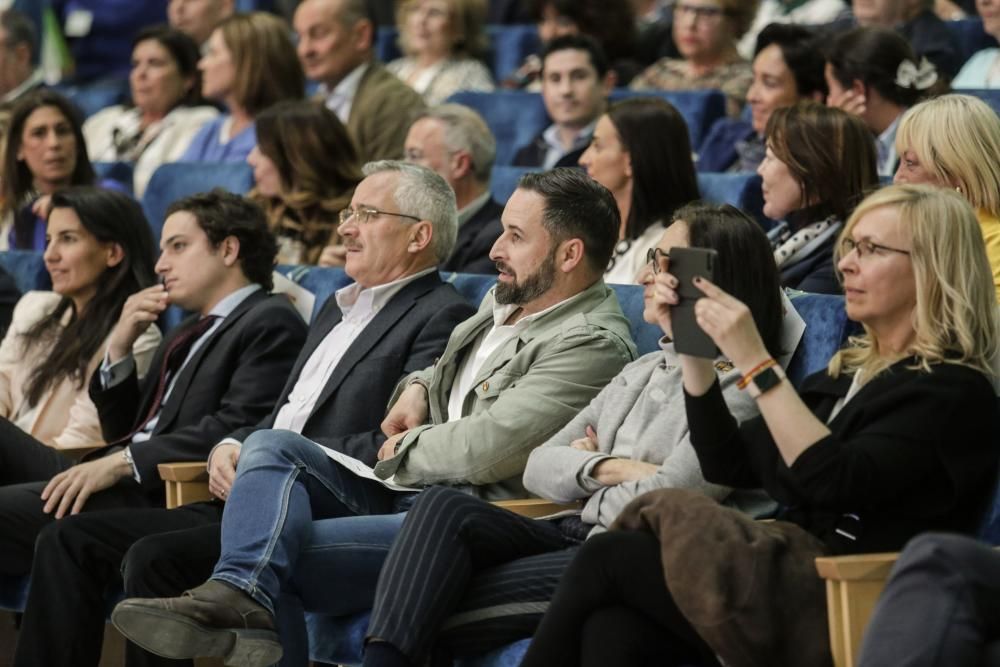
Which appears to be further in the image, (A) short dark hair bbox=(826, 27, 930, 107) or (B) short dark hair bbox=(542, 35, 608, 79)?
(B) short dark hair bbox=(542, 35, 608, 79)

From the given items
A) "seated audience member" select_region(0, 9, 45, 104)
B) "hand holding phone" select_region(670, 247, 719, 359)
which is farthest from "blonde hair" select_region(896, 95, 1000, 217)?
"seated audience member" select_region(0, 9, 45, 104)

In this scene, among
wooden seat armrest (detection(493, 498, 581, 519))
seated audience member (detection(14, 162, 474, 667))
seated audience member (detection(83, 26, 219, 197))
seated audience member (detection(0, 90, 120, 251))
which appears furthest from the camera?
seated audience member (detection(83, 26, 219, 197))

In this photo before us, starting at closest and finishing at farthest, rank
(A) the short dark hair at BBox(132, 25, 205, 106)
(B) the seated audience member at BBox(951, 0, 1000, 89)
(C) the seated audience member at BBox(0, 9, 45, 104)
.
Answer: (B) the seated audience member at BBox(951, 0, 1000, 89) → (A) the short dark hair at BBox(132, 25, 205, 106) → (C) the seated audience member at BBox(0, 9, 45, 104)

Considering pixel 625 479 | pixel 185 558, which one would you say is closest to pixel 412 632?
pixel 625 479

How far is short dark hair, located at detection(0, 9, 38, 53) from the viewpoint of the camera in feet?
21.9

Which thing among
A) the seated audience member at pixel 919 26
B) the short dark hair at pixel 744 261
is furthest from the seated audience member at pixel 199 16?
the short dark hair at pixel 744 261

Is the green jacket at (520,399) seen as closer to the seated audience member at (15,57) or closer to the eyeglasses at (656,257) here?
the eyeglasses at (656,257)

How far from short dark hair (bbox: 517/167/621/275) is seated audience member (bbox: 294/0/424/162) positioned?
6.96 ft

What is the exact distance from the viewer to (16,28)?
6.71 m

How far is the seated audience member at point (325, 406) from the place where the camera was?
3.05 metres

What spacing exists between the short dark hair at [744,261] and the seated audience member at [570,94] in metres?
2.28

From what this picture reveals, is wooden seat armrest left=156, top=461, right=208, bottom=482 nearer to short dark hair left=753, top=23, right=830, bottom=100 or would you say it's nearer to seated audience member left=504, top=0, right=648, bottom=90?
short dark hair left=753, top=23, right=830, bottom=100

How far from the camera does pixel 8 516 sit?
333cm

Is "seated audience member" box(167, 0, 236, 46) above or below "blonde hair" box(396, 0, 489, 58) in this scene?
above
